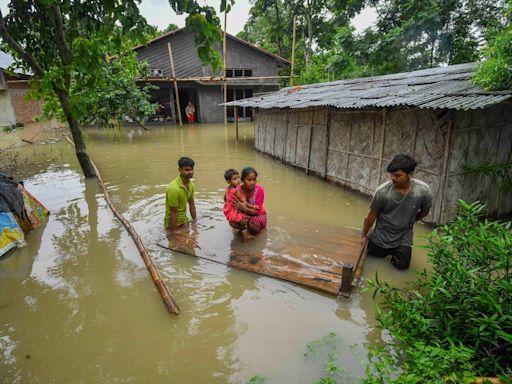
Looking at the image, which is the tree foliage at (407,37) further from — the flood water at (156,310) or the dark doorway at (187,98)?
the flood water at (156,310)

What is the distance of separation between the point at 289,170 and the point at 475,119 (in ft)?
17.9

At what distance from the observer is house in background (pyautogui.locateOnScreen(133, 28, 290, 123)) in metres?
22.1

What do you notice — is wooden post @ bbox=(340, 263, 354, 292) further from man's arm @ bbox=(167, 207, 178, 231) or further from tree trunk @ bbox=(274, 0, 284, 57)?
tree trunk @ bbox=(274, 0, 284, 57)

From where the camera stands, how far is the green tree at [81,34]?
2.36m

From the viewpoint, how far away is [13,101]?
2073cm

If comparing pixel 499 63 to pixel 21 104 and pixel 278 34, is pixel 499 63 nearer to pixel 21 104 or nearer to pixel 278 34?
pixel 21 104

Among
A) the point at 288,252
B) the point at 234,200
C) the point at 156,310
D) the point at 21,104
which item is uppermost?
the point at 21,104

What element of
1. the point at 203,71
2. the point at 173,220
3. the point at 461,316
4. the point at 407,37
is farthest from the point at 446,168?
the point at 203,71

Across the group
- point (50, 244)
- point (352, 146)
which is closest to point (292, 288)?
point (50, 244)

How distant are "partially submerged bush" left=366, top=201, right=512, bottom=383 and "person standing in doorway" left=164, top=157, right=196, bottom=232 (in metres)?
3.12

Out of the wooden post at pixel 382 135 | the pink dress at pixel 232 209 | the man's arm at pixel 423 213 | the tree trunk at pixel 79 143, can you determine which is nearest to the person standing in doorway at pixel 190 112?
the tree trunk at pixel 79 143

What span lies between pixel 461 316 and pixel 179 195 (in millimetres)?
3733

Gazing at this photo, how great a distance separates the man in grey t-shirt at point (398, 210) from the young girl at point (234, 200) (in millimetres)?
1751

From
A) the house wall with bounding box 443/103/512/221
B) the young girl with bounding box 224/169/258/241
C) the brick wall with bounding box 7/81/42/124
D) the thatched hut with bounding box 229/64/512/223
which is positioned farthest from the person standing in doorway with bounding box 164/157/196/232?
the brick wall with bounding box 7/81/42/124
